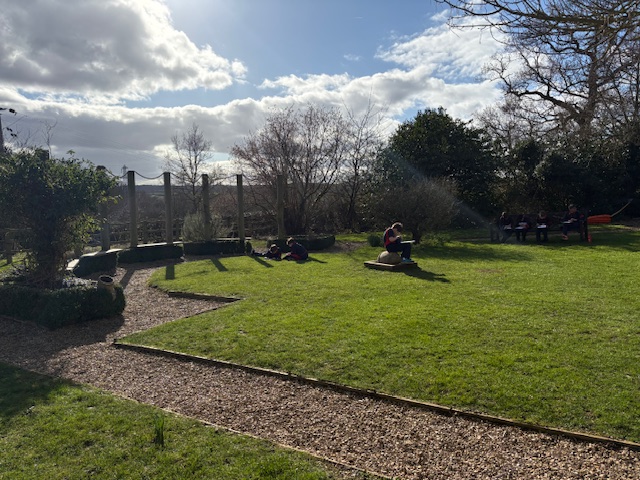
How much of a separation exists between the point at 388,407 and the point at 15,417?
3337 millimetres

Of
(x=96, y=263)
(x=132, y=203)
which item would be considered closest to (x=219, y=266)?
(x=96, y=263)

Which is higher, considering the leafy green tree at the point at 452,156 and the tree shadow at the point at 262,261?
the leafy green tree at the point at 452,156

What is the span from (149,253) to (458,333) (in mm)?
12080

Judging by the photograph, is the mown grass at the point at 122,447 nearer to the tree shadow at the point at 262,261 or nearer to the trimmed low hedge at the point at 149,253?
the tree shadow at the point at 262,261

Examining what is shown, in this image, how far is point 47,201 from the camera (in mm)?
8570

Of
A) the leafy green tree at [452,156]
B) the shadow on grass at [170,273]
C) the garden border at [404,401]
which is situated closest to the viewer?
the garden border at [404,401]

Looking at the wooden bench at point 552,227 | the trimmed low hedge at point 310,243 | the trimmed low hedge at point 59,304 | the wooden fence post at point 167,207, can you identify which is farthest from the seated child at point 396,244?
the wooden fence post at point 167,207

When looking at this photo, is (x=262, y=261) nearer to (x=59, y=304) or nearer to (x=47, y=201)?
(x=47, y=201)

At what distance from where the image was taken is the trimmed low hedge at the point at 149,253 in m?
14.9

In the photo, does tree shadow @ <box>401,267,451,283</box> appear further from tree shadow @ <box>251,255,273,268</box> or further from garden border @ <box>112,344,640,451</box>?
garden border @ <box>112,344,640,451</box>

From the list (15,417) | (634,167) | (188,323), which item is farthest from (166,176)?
(634,167)

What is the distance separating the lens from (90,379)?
5238 millimetres

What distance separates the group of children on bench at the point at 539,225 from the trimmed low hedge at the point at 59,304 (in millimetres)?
13498

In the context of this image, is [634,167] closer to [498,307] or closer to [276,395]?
[498,307]
